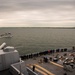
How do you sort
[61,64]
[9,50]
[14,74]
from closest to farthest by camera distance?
[14,74]
[9,50]
[61,64]

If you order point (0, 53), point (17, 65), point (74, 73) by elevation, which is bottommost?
point (74, 73)

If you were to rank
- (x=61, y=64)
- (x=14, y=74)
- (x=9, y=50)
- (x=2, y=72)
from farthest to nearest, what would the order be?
(x=61, y=64), (x=9, y=50), (x=2, y=72), (x=14, y=74)

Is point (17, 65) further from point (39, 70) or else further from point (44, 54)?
point (44, 54)

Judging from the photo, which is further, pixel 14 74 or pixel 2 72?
pixel 2 72

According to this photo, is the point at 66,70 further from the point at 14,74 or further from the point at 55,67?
the point at 14,74

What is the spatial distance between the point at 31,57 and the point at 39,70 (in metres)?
8.98

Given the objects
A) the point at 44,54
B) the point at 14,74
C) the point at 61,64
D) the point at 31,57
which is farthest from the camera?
the point at 44,54

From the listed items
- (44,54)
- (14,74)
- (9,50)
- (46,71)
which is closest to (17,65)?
(14,74)

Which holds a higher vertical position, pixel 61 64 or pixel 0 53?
pixel 0 53

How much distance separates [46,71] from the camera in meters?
27.4

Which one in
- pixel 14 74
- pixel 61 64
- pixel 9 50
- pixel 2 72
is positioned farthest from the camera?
pixel 61 64

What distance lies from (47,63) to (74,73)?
7.44 m

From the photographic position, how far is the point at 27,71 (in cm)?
2530

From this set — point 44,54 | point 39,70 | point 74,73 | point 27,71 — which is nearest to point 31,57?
point 44,54
